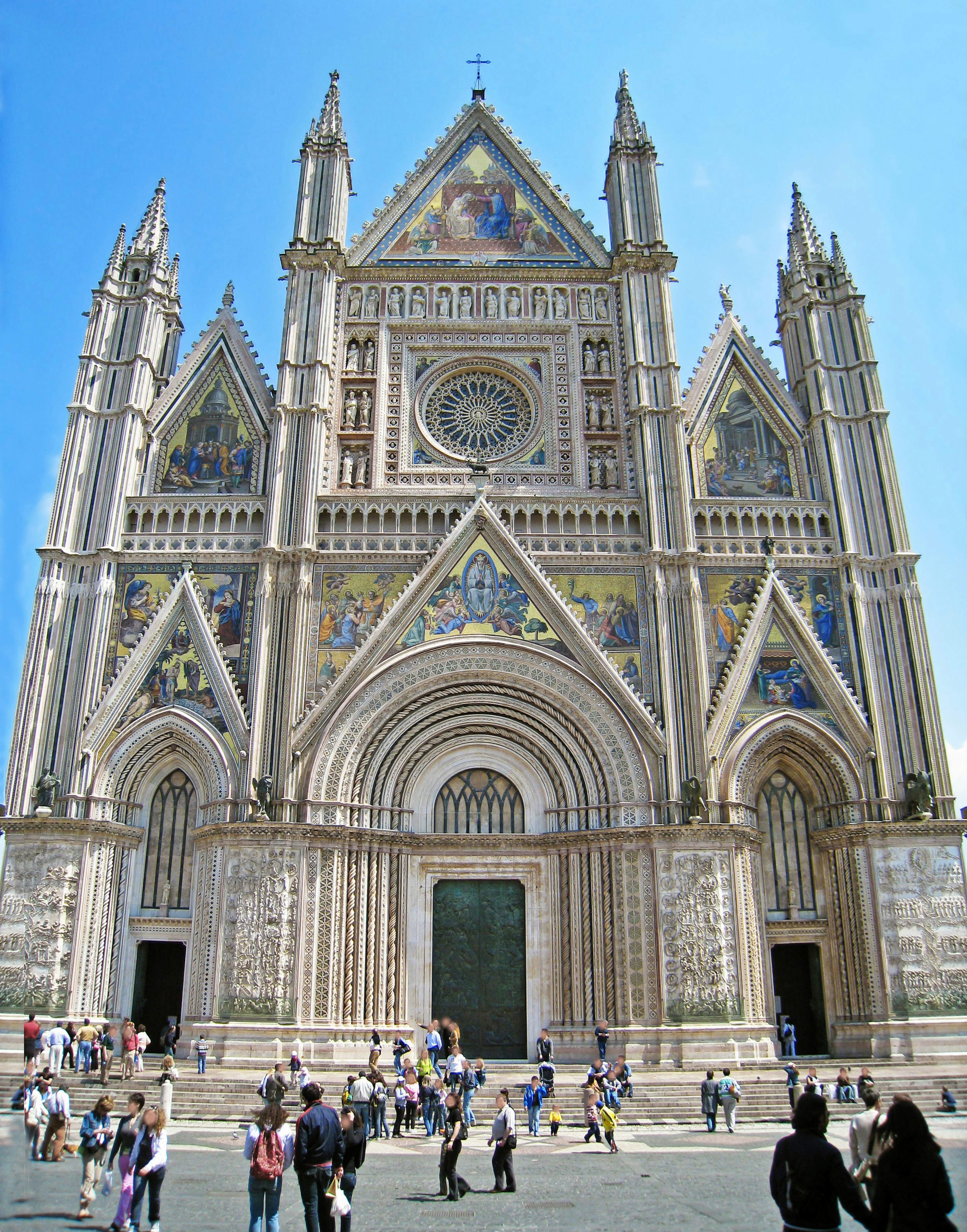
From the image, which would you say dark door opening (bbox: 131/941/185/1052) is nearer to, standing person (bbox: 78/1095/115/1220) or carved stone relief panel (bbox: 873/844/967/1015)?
standing person (bbox: 78/1095/115/1220)

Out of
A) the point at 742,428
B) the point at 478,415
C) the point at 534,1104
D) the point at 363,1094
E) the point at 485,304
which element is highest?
the point at 485,304

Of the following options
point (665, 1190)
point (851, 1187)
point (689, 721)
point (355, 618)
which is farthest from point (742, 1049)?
point (851, 1187)

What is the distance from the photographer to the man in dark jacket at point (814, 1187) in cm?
486

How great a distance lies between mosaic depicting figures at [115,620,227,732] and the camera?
22.0 m

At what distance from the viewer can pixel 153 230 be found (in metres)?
27.4

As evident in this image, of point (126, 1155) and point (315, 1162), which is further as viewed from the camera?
point (126, 1155)

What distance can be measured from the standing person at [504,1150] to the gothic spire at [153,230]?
2342 cm

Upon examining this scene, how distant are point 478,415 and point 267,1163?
2103 centimetres

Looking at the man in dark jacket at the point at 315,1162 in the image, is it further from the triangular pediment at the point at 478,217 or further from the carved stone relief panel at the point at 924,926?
the triangular pediment at the point at 478,217

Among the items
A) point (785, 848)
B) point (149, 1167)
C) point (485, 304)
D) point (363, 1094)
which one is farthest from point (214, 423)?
point (149, 1167)

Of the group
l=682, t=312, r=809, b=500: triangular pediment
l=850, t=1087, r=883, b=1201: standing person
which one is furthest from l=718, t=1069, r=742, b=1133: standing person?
l=682, t=312, r=809, b=500: triangular pediment

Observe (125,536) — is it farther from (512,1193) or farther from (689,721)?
(512,1193)

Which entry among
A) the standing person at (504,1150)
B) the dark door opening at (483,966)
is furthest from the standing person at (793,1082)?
the standing person at (504,1150)

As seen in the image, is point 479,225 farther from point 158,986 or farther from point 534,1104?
point 534,1104
